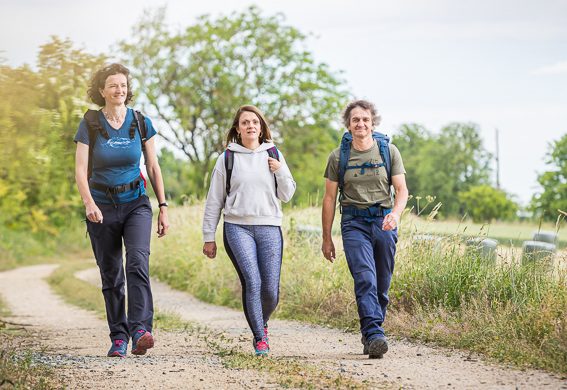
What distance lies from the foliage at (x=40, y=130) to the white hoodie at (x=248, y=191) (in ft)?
9.85

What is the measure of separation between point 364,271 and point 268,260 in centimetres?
77

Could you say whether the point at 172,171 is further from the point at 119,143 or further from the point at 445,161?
the point at 119,143

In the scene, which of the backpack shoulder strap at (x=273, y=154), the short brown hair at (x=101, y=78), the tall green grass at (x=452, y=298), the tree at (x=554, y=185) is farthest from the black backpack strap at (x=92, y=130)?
the tree at (x=554, y=185)

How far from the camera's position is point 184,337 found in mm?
9266

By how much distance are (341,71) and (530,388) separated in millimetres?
35206

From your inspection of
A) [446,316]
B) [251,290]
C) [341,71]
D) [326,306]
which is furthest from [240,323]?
[341,71]

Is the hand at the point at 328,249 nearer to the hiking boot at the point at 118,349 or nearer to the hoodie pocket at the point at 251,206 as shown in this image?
the hoodie pocket at the point at 251,206

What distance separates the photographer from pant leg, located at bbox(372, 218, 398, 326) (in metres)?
7.24

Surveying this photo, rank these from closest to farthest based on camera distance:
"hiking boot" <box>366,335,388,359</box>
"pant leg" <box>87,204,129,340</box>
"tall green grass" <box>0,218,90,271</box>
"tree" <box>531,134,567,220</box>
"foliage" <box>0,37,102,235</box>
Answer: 1. "hiking boot" <box>366,335,388,359</box>
2. "pant leg" <box>87,204,129,340</box>
3. "foliage" <box>0,37,102,235</box>
4. "tall green grass" <box>0,218,90,271</box>
5. "tree" <box>531,134,567,220</box>

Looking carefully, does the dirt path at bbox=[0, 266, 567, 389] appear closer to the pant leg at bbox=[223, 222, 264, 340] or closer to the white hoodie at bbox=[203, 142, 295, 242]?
the pant leg at bbox=[223, 222, 264, 340]

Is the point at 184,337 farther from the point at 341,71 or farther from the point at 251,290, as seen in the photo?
the point at 341,71

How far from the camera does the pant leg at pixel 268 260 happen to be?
23.0 feet

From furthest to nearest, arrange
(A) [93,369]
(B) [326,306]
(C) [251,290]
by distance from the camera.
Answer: (B) [326,306]
(C) [251,290]
(A) [93,369]

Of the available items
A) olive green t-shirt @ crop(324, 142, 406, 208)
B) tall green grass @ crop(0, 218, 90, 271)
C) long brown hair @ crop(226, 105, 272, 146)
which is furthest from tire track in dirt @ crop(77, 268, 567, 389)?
tall green grass @ crop(0, 218, 90, 271)
